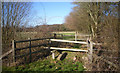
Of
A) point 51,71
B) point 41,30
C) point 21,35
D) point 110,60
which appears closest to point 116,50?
point 110,60

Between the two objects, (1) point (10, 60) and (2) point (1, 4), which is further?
(2) point (1, 4)

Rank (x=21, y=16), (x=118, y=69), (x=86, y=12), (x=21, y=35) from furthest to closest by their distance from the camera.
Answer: (x=86, y=12)
(x=21, y=35)
(x=21, y=16)
(x=118, y=69)

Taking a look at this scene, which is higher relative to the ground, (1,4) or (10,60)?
(1,4)

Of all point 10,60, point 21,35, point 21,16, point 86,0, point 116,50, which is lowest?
point 10,60

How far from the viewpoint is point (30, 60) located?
5586mm

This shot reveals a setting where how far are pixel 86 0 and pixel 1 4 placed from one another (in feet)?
30.2

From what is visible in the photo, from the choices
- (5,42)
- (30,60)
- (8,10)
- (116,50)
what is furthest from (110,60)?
(8,10)

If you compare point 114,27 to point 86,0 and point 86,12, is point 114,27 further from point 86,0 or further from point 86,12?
point 86,12

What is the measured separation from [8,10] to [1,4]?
1.41 feet

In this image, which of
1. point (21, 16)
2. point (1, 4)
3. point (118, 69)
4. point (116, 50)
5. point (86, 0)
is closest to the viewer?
point (118, 69)

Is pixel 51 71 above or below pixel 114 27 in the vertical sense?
below

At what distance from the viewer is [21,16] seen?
611cm

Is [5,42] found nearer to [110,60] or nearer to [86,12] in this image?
[110,60]

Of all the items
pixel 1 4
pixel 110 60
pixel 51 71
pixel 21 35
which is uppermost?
pixel 1 4
